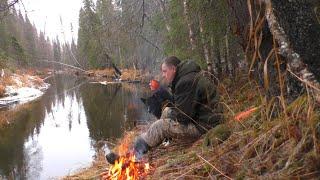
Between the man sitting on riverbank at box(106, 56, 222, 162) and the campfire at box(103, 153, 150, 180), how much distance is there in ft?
0.81

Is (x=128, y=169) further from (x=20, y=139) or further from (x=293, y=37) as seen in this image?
(x=20, y=139)

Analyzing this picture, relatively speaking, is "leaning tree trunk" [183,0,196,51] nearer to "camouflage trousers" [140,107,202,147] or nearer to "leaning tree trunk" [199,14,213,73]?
"leaning tree trunk" [199,14,213,73]

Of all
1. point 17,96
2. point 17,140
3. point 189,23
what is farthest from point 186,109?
point 17,96

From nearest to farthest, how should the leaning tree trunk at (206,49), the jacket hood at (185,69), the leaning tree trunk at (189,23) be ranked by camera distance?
the jacket hood at (185,69)
the leaning tree trunk at (189,23)
the leaning tree trunk at (206,49)

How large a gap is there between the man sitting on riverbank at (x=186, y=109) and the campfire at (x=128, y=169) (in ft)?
0.81

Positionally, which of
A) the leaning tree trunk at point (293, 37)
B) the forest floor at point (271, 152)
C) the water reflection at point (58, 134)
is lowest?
the water reflection at point (58, 134)

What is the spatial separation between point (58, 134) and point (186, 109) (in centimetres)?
896

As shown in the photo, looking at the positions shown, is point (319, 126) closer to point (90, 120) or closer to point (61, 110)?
point (90, 120)

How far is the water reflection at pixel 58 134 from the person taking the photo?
9.73m

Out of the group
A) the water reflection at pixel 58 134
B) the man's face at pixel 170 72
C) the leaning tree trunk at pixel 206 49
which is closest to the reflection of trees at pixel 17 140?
the water reflection at pixel 58 134

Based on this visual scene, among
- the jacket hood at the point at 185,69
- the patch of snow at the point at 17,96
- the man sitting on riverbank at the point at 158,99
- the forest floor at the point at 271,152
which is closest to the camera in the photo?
the forest floor at the point at 271,152

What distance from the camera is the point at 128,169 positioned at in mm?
4816

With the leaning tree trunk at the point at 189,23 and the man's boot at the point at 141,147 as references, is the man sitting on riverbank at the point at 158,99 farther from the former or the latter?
the leaning tree trunk at the point at 189,23

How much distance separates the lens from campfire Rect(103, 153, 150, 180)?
4.71 meters
